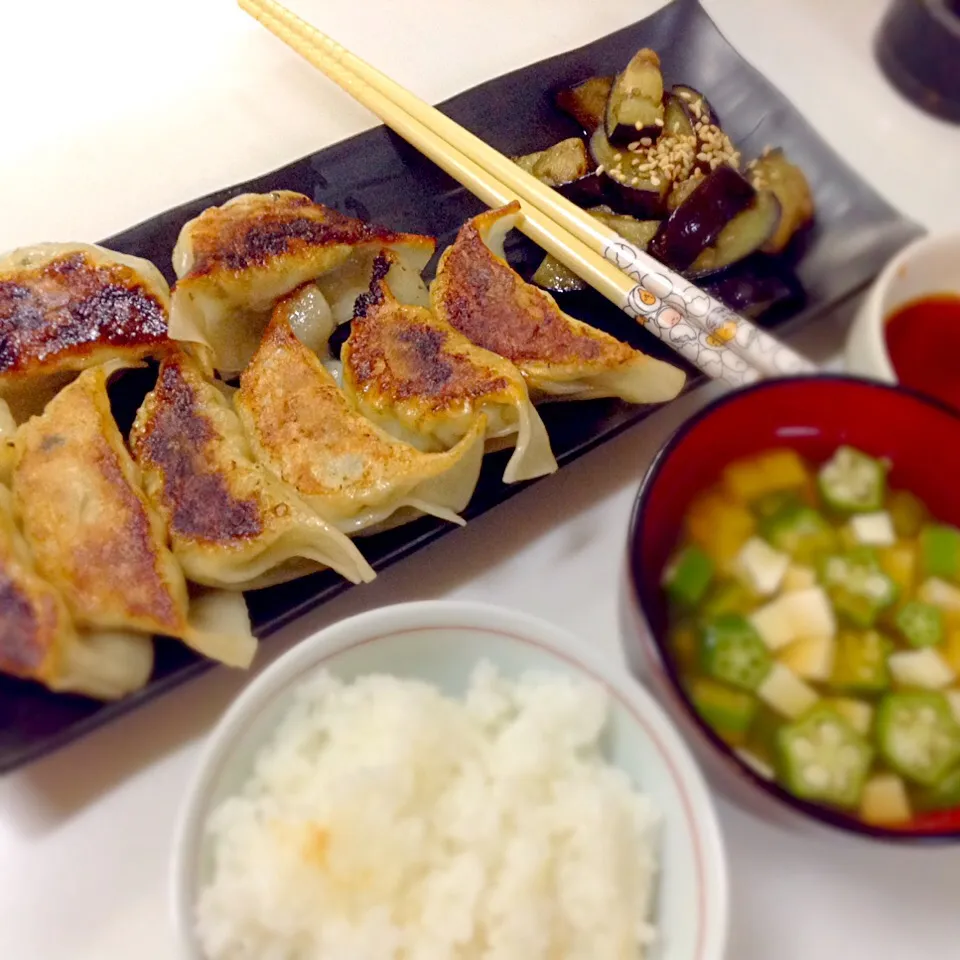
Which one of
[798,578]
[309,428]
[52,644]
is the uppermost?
[798,578]

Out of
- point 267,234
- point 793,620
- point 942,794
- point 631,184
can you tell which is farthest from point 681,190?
point 942,794

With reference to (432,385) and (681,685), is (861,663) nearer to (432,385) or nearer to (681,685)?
(681,685)

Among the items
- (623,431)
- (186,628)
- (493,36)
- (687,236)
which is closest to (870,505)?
(623,431)

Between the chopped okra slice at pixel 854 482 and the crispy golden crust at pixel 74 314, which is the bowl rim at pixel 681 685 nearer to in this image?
the chopped okra slice at pixel 854 482

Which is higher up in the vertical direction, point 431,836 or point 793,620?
point 793,620

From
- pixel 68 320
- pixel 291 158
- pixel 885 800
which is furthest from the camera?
pixel 291 158

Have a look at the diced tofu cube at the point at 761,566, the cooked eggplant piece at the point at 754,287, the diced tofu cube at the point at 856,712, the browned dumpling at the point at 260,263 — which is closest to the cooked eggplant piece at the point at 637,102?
the cooked eggplant piece at the point at 754,287

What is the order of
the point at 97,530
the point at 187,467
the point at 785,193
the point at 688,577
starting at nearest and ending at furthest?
the point at 688,577 → the point at 97,530 → the point at 187,467 → the point at 785,193
